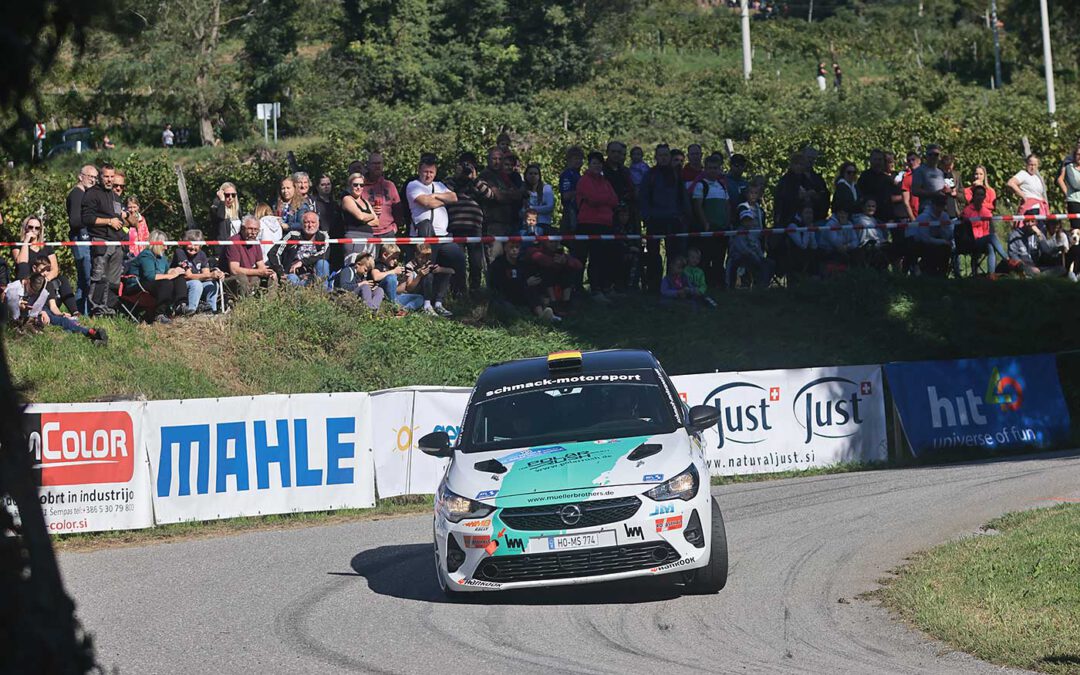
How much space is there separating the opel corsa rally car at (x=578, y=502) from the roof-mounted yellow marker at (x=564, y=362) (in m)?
0.58

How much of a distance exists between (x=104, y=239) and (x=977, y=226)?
14610mm

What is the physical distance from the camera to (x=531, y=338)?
22.1 meters

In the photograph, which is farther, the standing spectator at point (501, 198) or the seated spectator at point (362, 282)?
the standing spectator at point (501, 198)

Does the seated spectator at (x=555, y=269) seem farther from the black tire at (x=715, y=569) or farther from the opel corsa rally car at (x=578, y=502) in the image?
the black tire at (x=715, y=569)

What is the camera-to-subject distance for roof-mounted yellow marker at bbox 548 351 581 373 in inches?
460

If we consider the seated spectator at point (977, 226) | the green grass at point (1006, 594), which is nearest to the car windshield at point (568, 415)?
the green grass at point (1006, 594)

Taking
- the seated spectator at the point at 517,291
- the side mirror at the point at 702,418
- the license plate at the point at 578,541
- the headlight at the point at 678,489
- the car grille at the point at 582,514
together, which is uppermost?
the seated spectator at the point at 517,291

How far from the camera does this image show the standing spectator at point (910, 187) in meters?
23.9

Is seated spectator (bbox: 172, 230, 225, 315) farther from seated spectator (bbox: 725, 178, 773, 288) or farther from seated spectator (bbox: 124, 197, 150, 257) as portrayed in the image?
seated spectator (bbox: 725, 178, 773, 288)

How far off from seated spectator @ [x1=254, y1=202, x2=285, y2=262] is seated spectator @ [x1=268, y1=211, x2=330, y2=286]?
4.6 inches

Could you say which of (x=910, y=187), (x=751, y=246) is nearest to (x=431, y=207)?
(x=751, y=246)

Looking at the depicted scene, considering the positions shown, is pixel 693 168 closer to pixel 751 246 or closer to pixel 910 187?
pixel 751 246

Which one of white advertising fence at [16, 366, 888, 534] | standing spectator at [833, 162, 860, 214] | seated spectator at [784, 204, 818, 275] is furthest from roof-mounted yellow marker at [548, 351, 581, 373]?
standing spectator at [833, 162, 860, 214]

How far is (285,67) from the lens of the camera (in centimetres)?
5931
